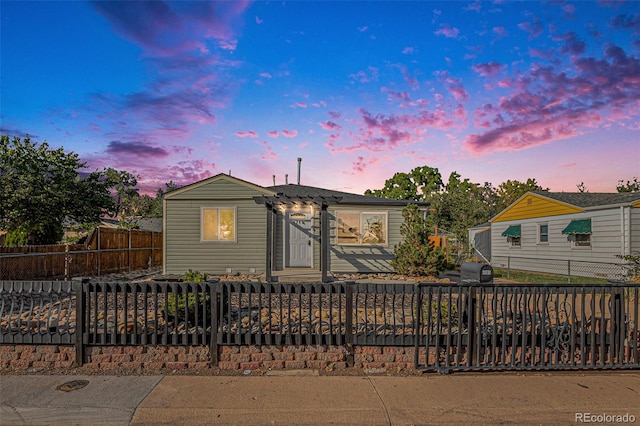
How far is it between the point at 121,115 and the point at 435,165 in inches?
1551

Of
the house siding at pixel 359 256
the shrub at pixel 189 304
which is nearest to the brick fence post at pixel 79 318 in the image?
the shrub at pixel 189 304

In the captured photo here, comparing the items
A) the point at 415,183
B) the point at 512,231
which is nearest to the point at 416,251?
the point at 512,231

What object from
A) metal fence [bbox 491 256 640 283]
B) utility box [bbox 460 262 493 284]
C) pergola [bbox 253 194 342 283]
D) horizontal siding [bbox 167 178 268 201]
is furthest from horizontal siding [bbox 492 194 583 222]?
horizontal siding [bbox 167 178 268 201]

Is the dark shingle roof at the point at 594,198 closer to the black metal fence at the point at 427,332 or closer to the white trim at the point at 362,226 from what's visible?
the white trim at the point at 362,226

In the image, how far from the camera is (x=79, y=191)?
59.1ft

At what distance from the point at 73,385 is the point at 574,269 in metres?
16.4

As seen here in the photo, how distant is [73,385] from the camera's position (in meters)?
3.66

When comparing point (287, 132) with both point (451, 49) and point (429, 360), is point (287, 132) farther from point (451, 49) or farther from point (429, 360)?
point (429, 360)

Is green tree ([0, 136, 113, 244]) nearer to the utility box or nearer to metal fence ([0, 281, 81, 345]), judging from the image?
metal fence ([0, 281, 81, 345])

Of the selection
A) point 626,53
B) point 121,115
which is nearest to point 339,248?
point 121,115

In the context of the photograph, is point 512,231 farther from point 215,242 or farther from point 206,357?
point 206,357

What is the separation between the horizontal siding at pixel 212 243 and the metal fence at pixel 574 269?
8363 millimetres

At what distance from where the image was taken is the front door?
1183cm

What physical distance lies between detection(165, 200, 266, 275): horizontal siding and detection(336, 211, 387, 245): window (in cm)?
259
